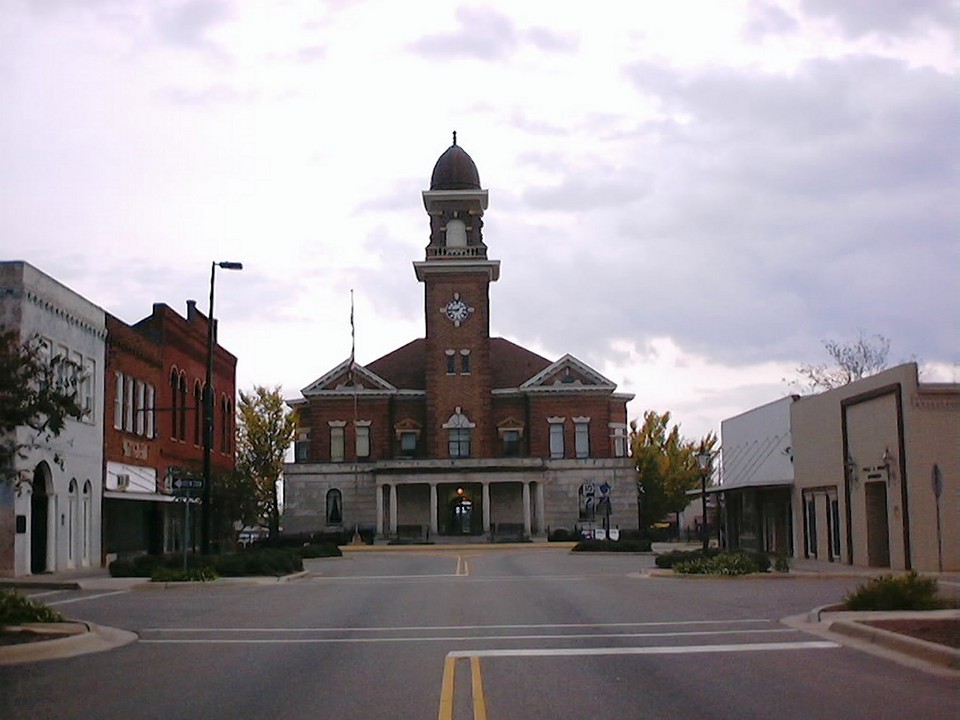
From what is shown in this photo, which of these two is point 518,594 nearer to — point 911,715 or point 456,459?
point 911,715

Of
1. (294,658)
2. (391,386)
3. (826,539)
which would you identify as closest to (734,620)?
(294,658)

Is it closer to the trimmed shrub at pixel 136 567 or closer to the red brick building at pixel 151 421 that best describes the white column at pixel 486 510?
the red brick building at pixel 151 421

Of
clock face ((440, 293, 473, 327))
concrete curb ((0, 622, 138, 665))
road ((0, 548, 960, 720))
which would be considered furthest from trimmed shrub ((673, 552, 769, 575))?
clock face ((440, 293, 473, 327))

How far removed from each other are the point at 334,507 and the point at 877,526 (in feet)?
155

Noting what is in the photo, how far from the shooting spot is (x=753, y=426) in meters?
50.7

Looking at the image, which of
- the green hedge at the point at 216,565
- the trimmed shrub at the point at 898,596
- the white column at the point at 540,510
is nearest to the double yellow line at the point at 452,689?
the trimmed shrub at the point at 898,596

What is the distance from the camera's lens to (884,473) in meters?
33.7

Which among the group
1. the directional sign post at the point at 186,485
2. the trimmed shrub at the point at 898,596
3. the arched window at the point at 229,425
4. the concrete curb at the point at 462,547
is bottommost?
the concrete curb at the point at 462,547

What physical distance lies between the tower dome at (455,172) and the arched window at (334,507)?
20519mm

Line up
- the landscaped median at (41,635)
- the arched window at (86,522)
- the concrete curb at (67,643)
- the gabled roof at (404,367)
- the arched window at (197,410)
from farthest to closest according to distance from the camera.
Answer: the gabled roof at (404,367) < the arched window at (197,410) < the arched window at (86,522) < the landscaped median at (41,635) < the concrete curb at (67,643)

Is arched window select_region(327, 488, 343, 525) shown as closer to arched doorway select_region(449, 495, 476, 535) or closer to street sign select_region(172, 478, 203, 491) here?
arched doorway select_region(449, 495, 476, 535)

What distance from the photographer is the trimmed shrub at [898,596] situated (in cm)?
1881

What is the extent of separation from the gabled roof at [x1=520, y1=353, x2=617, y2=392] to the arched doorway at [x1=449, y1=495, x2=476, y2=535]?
7902 mm

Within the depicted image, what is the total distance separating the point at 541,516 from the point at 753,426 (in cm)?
2637
